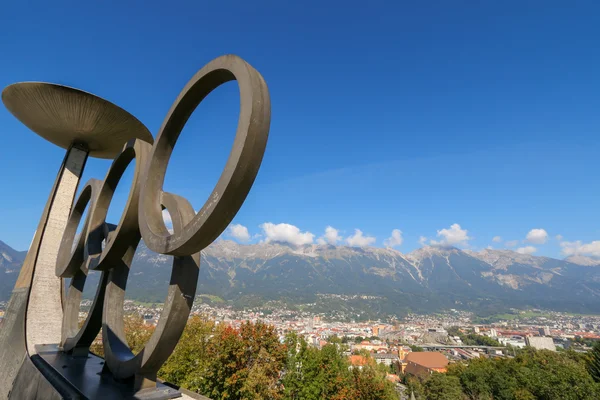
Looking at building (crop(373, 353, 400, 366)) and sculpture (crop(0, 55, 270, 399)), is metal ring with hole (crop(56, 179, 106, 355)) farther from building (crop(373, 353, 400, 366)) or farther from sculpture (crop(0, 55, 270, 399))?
building (crop(373, 353, 400, 366))

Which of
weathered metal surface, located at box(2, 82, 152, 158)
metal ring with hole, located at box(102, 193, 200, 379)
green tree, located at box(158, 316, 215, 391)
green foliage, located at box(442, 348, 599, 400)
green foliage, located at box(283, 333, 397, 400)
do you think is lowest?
green foliage, located at box(442, 348, 599, 400)

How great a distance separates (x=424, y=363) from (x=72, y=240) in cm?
7580

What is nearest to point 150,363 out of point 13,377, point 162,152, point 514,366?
point 162,152

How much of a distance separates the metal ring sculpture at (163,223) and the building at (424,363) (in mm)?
69601

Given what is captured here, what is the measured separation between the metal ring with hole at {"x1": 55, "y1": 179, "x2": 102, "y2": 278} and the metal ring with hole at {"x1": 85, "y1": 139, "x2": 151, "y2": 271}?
58cm

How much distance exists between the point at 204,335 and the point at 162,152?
19.4 meters

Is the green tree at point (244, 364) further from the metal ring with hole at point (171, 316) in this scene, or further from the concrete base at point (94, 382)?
the metal ring with hole at point (171, 316)

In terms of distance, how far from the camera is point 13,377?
11203 millimetres

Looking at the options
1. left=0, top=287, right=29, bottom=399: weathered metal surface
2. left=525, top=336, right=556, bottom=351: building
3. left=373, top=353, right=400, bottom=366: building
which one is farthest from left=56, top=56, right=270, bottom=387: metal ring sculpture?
left=525, top=336, right=556, bottom=351: building

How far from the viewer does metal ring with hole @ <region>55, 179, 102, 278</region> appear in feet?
33.8

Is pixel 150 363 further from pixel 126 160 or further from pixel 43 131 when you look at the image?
pixel 43 131

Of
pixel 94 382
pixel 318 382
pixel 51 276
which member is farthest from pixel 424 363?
pixel 94 382

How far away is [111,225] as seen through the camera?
9.57 metres

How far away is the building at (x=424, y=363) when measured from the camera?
6600cm
